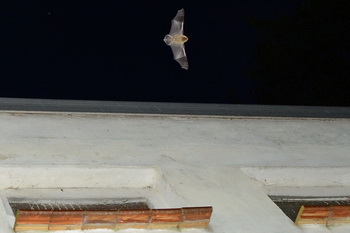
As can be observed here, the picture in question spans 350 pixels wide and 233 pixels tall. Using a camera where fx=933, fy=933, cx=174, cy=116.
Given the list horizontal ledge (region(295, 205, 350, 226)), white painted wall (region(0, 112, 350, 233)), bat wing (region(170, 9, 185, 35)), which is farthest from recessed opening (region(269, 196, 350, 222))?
bat wing (region(170, 9, 185, 35))

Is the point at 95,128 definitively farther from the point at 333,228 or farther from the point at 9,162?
the point at 333,228

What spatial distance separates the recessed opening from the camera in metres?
7.06

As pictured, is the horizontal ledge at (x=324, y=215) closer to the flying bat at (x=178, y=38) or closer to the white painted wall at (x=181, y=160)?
the white painted wall at (x=181, y=160)

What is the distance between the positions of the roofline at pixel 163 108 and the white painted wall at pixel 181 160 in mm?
156

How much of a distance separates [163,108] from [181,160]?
1.42 metres

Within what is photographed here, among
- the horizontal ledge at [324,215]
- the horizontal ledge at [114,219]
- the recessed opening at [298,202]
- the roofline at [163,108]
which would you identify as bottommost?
the horizontal ledge at [114,219]

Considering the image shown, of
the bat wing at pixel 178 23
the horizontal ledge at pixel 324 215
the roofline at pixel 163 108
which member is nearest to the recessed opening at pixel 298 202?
the horizontal ledge at pixel 324 215

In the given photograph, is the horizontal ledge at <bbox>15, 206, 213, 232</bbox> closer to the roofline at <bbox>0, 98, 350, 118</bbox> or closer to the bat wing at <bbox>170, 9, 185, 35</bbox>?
the roofline at <bbox>0, 98, 350, 118</bbox>

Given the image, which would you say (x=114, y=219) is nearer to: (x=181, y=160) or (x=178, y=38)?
(x=181, y=160)

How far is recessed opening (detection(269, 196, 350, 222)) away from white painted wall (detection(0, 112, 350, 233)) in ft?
0.47

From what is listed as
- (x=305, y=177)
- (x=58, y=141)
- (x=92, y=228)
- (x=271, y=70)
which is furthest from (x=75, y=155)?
(x=271, y=70)

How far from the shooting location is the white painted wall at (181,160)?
6.61 meters

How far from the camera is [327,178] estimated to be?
7.71 m

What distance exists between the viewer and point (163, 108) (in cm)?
873
